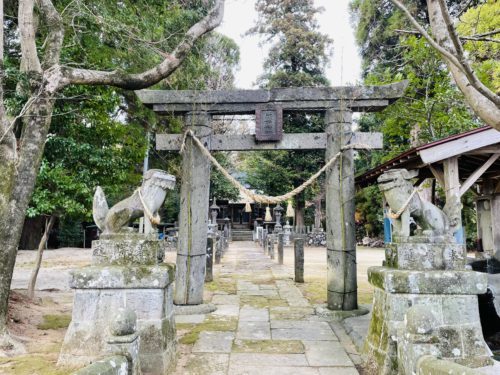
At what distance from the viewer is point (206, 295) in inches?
279

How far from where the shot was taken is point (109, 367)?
1.82 m

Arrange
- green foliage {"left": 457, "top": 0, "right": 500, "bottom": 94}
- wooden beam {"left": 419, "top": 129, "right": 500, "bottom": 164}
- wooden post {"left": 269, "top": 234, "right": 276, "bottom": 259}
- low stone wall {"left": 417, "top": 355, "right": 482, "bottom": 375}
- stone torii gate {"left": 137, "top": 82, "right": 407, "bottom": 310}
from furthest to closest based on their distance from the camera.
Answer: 1. wooden post {"left": 269, "top": 234, "right": 276, "bottom": 259}
2. green foliage {"left": 457, "top": 0, "right": 500, "bottom": 94}
3. wooden beam {"left": 419, "top": 129, "right": 500, "bottom": 164}
4. stone torii gate {"left": 137, "top": 82, "right": 407, "bottom": 310}
5. low stone wall {"left": 417, "top": 355, "right": 482, "bottom": 375}

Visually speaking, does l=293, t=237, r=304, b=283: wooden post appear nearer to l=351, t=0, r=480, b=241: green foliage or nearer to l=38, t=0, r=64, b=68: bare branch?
l=351, t=0, r=480, b=241: green foliage

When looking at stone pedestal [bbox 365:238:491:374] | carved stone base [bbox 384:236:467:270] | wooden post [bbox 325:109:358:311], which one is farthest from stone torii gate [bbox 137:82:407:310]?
carved stone base [bbox 384:236:467:270]

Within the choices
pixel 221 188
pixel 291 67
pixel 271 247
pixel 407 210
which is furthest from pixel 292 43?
pixel 407 210

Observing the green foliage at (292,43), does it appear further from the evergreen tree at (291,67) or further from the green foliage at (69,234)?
the green foliage at (69,234)

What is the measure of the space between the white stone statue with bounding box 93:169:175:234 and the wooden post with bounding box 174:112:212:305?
207 centimetres

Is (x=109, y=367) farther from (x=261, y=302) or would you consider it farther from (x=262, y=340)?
(x=261, y=302)

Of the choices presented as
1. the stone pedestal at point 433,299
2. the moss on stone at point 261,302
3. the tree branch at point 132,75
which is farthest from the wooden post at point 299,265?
the tree branch at point 132,75

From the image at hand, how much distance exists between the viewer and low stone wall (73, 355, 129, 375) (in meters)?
1.65

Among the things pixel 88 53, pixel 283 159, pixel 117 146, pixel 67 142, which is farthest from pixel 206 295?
pixel 283 159


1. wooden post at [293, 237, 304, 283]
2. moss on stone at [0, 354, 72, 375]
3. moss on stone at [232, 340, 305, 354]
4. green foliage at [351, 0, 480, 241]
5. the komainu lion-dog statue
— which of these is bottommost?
moss on stone at [232, 340, 305, 354]

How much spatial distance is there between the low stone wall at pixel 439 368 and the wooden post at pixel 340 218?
3.64 m

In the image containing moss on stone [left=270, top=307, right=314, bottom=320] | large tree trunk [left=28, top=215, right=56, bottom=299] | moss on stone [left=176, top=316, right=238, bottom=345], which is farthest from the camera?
large tree trunk [left=28, top=215, right=56, bottom=299]
